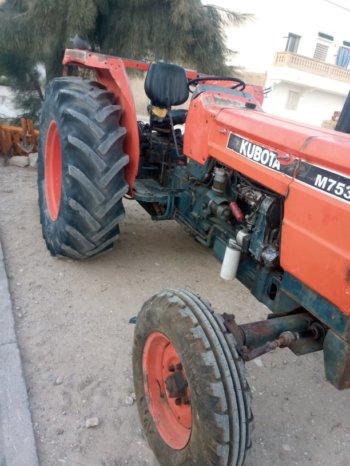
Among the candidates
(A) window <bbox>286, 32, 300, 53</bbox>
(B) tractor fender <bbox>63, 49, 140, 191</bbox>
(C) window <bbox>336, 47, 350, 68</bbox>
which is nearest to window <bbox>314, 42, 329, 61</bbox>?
(C) window <bbox>336, 47, 350, 68</bbox>

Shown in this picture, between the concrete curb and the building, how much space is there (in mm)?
15956

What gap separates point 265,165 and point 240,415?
3.45 feet

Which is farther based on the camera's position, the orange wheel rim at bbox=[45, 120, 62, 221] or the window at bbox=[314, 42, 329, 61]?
the window at bbox=[314, 42, 329, 61]

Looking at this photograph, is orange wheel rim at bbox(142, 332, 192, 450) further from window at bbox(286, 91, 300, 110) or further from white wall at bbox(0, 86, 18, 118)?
window at bbox(286, 91, 300, 110)

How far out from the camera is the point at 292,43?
58.8 ft

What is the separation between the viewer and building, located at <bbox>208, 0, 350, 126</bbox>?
1670cm

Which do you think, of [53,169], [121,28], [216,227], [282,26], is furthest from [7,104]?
[282,26]

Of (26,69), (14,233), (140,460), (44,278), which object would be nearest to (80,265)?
(44,278)

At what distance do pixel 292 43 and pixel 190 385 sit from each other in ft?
63.5

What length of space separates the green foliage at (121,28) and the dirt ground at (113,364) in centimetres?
305

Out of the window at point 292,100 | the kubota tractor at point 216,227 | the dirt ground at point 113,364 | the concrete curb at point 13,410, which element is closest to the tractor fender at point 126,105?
the kubota tractor at point 216,227

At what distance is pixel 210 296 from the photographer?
9.77 ft

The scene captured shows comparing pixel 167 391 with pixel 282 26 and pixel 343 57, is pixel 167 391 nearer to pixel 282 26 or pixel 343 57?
pixel 282 26

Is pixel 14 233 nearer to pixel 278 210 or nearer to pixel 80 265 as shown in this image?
pixel 80 265
